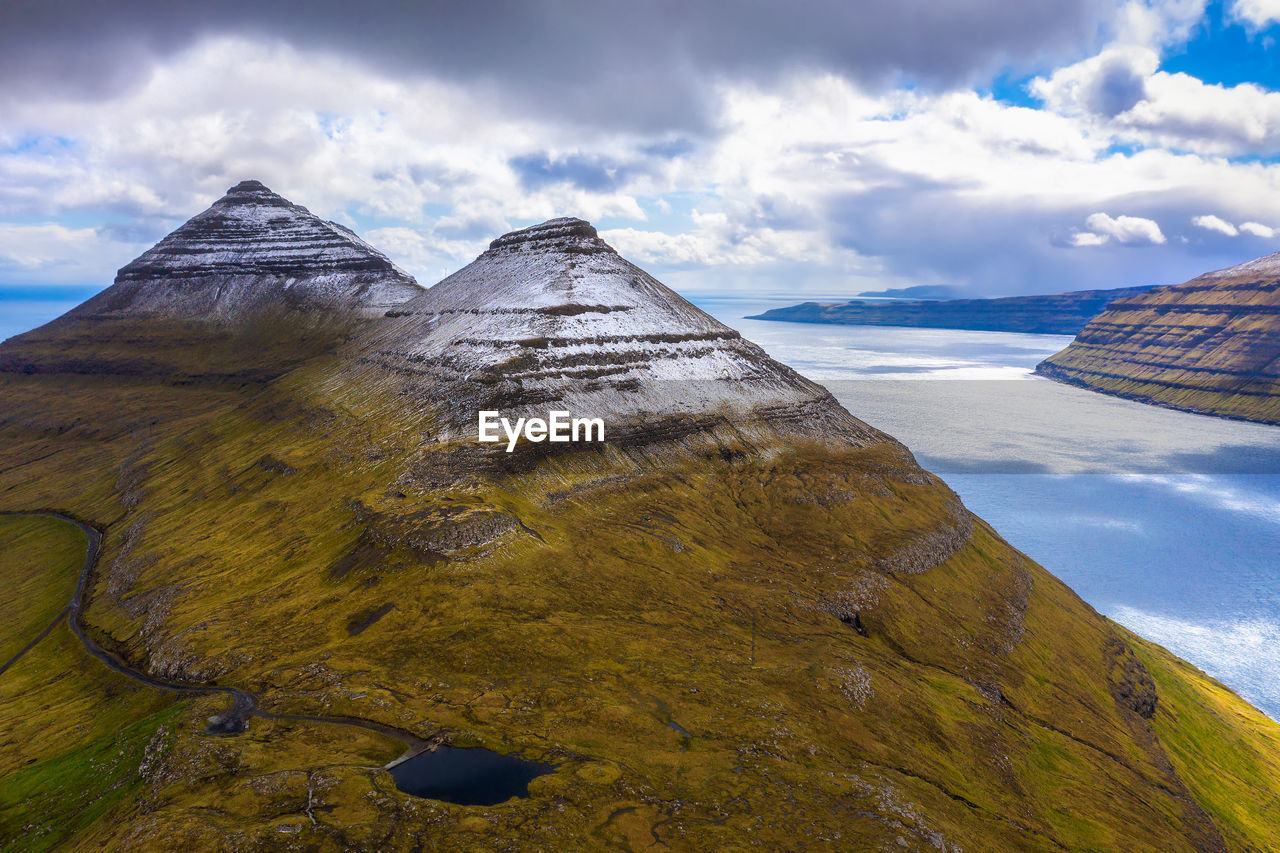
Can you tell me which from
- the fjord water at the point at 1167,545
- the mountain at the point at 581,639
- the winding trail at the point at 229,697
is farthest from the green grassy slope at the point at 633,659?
the fjord water at the point at 1167,545

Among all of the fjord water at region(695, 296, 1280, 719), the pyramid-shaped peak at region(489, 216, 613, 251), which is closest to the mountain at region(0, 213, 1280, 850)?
the pyramid-shaped peak at region(489, 216, 613, 251)

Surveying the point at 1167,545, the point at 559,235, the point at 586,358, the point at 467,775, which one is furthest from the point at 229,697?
the point at 1167,545

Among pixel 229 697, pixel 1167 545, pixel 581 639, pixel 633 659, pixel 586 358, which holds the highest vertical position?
pixel 586 358

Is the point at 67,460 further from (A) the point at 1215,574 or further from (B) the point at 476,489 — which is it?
(A) the point at 1215,574

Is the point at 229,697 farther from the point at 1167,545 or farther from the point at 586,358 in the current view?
the point at 1167,545

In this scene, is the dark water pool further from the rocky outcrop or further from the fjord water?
the fjord water
